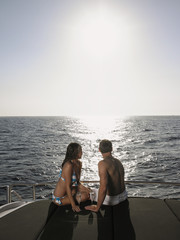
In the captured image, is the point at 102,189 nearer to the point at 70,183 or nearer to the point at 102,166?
the point at 102,166

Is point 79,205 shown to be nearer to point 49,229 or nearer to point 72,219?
point 72,219

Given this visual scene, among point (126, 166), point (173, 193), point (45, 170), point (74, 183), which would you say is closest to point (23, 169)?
point (45, 170)

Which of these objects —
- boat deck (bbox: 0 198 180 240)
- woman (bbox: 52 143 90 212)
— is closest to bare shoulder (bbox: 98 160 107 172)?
woman (bbox: 52 143 90 212)

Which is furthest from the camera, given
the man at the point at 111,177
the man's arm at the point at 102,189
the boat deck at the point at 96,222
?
the man at the point at 111,177

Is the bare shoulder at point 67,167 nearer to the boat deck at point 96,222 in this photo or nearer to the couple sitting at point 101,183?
the couple sitting at point 101,183

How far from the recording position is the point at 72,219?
10.6ft

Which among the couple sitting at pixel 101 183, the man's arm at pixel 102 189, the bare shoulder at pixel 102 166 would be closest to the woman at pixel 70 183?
the couple sitting at pixel 101 183

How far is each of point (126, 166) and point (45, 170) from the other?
998cm

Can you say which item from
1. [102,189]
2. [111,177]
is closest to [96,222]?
[102,189]

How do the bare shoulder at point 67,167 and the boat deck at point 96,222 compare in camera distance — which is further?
the bare shoulder at point 67,167

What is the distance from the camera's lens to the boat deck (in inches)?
108

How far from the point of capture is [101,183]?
A: 3607mm

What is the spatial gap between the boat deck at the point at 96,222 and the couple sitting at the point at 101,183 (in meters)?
0.15

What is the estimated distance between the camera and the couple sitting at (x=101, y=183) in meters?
3.60
